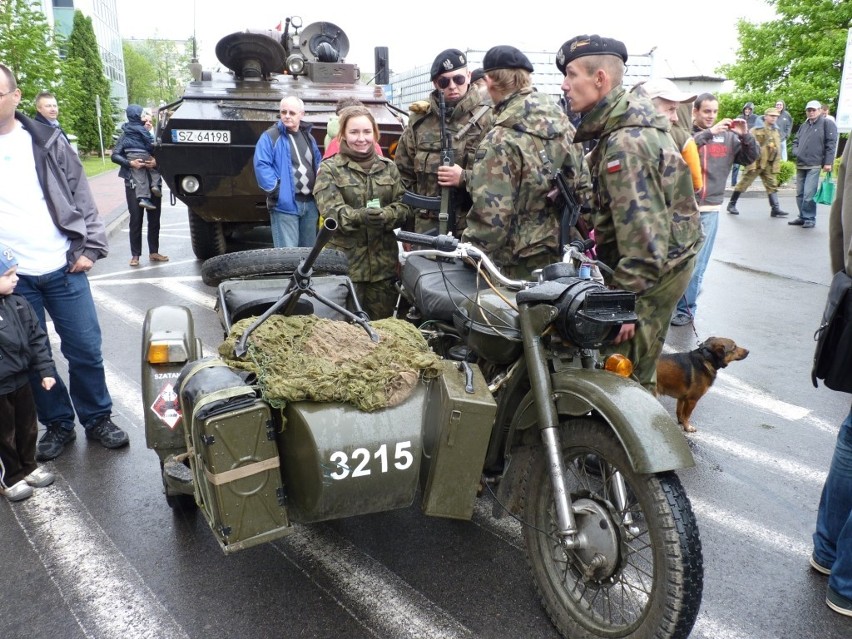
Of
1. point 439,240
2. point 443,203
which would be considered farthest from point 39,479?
point 443,203

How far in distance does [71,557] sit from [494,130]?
2679 millimetres

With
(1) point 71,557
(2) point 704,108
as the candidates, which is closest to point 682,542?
(1) point 71,557

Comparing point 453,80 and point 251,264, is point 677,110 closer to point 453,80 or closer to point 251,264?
point 453,80

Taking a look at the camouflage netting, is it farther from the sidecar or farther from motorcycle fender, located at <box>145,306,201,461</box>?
motorcycle fender, located at <box>145,306,201,461</box>

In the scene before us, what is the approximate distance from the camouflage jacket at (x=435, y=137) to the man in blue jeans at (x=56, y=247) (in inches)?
78.4

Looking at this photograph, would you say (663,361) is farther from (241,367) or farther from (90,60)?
(90,60)

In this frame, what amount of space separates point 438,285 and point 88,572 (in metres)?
1.84

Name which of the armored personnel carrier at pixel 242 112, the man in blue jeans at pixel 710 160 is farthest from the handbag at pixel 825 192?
the armored personnel carrier at pixel 242 112

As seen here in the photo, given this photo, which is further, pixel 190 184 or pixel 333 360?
pixel 190 184

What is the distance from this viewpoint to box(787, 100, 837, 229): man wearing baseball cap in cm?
1259

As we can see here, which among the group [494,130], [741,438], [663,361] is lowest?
[741,438]

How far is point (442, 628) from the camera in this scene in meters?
2.56

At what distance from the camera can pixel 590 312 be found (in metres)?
2.30

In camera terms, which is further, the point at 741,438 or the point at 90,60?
the point at 90,60
